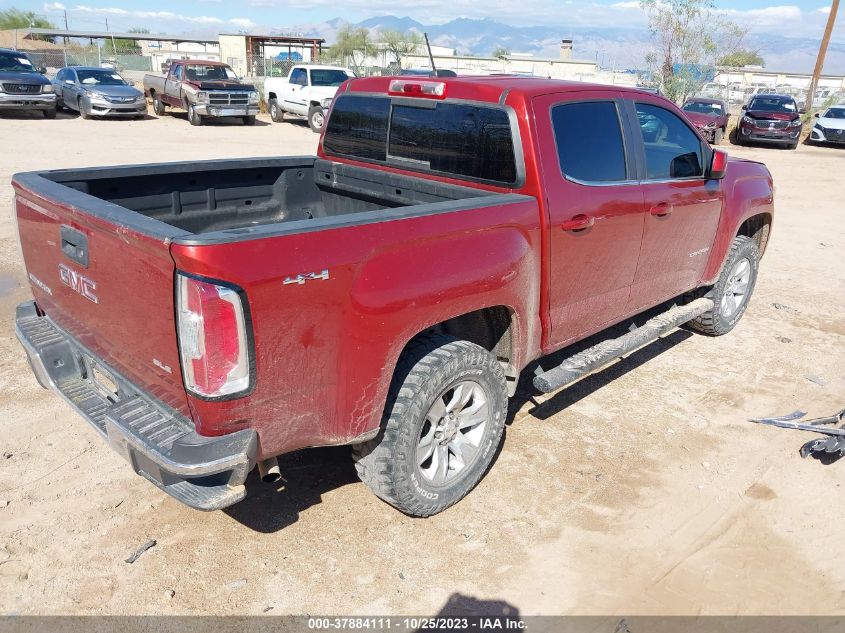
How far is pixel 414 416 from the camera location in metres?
3.10

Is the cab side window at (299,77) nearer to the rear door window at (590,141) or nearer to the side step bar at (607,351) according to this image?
the side step bar at (607,351)

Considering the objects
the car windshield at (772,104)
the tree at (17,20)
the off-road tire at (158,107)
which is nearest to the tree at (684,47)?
the car windshield at (772,104)

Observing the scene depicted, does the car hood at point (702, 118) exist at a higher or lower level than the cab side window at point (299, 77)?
lower

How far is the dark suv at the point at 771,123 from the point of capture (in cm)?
2170

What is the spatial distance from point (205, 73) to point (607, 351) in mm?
20906

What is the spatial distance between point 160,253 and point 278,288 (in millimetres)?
426

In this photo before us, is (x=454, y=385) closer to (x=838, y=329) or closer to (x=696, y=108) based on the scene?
(x=838, y=329)

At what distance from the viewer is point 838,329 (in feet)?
20.9

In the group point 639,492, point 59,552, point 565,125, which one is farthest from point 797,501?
point 59,552

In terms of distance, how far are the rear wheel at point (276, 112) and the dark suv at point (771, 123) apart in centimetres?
1530

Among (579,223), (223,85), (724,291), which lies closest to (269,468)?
(579,223)

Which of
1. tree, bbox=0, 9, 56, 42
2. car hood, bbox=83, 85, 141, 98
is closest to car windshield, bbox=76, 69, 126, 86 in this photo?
car hood, bbox=83, 85, 141, 98

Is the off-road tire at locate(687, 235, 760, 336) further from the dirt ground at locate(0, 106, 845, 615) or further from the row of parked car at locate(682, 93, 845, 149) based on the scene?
the row of parked car at locate(682, 93, 845, 149)

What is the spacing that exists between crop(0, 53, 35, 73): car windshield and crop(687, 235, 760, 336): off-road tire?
862 inches
